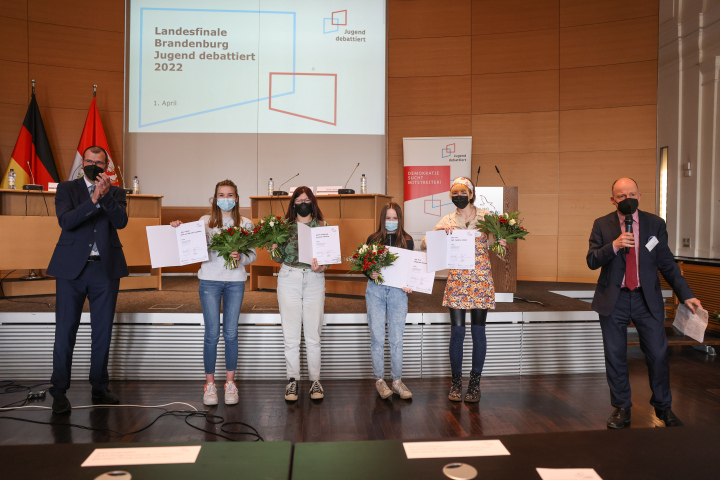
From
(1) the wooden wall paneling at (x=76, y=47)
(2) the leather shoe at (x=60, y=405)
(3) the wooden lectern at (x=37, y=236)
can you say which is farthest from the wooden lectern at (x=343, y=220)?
(1) the wooden wall paneling at (x=76, y=47)

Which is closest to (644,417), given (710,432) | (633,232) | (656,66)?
(633,232)

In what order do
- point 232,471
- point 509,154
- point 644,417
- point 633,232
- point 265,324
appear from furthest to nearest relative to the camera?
point 509,154, point 265,324, point 644,417, point 633,232, point 232,471

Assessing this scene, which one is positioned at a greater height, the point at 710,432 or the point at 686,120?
the point at 686,120

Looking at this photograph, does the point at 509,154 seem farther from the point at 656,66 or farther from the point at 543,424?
the point at 543,424

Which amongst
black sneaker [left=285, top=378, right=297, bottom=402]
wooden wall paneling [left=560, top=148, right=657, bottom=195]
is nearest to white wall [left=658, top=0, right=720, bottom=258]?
wooden wall paneling [left=560, top=148, right=657, bottom=195]

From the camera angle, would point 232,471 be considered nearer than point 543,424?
Yes

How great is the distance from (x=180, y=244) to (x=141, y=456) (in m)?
2.64

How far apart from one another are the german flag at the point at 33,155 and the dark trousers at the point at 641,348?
7314 millimetres

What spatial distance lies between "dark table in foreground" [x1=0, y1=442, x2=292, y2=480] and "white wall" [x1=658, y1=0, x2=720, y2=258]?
23.6ft

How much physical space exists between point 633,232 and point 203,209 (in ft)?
21.0

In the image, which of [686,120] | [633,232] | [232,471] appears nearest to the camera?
[232,471]

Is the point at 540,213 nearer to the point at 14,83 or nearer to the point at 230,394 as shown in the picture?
the point at 230,394

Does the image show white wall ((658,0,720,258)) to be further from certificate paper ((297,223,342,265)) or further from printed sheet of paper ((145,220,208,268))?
printed sheet of paper ((145,220,208,268))

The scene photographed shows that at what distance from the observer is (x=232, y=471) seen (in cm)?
90
